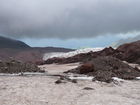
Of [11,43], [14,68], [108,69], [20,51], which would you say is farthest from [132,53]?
[11,43]

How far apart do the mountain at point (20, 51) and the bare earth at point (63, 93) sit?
2874 cm

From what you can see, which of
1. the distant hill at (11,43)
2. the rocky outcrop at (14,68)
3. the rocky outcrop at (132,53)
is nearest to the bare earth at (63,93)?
the rocky outcrop at (14,68)

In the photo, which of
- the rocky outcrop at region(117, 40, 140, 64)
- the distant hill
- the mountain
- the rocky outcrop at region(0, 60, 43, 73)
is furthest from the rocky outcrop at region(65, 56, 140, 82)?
the distant hill

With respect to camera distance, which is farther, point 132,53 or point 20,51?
point 20,51

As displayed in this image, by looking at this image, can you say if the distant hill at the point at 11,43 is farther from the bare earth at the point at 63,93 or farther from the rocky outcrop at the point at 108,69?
the bare earth at the point at 63,93

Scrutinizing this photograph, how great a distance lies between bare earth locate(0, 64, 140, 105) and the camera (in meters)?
8.53

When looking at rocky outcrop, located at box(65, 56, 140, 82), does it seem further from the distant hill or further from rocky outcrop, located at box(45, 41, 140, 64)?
the distant hill

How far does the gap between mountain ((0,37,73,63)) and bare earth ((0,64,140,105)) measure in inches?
1131

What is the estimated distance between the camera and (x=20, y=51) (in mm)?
50312

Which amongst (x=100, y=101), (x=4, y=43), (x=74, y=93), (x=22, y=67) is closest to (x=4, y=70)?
(x=22, y=67)

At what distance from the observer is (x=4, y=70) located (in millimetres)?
15719

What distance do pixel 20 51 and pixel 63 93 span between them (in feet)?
136

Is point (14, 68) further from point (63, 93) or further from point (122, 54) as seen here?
point (122, 54)

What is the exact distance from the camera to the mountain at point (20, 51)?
44.8m
